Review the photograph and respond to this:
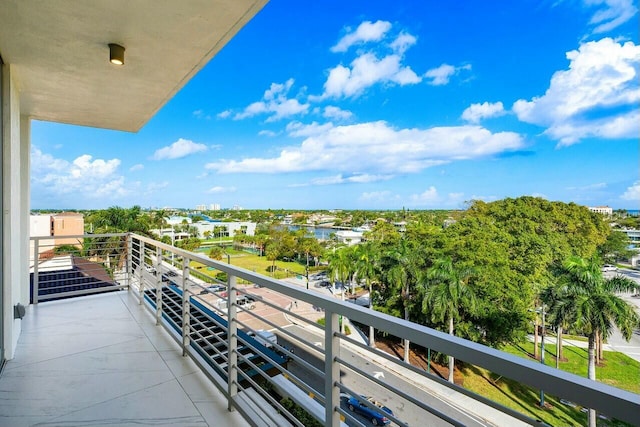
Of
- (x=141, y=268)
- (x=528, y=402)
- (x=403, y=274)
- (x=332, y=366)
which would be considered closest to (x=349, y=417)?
(x=332, y=366)

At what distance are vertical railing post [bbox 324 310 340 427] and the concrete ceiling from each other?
5.89 feet

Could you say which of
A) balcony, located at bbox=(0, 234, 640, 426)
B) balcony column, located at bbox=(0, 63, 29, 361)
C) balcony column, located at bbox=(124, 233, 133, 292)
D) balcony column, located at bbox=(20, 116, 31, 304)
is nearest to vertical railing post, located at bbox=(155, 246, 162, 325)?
balcony, located at bbox=(0, 234, 640, 426)

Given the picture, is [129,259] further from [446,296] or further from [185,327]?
[446,296]

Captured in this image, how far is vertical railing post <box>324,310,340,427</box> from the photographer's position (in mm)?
1176

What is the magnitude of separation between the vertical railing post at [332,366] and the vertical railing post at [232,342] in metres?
0.82

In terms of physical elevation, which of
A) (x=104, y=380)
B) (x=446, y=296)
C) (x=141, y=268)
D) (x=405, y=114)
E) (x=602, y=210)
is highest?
(x=405, y=114)

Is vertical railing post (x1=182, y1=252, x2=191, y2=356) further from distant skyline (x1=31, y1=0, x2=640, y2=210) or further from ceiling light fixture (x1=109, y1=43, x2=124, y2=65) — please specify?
distant skyline (x1=31, y1=0, x2=640, y2=210)

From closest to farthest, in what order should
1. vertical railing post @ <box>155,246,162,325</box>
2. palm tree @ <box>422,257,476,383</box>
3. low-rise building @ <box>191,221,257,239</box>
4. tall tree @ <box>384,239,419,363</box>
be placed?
1. vertical railing post @ <box>155,246,162,325</box>
2. palm tree @ <box>422,257,476,383</box>
3. tall tree @ <box>384,239,419,363</box>
4. low-rise building @ <box>191,221,257,239</box>

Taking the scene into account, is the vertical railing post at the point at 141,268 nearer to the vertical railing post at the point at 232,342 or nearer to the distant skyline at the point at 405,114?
the vertical railing post at the point at 232,342

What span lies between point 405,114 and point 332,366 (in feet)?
200

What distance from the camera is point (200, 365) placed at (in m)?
2.27

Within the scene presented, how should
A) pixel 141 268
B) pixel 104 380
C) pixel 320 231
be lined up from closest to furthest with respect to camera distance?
pixel 104 380 < pixel 141 268 < pixel 320 231

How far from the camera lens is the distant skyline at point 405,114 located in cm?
4372

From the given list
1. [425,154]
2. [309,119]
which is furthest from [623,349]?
[309,119]
